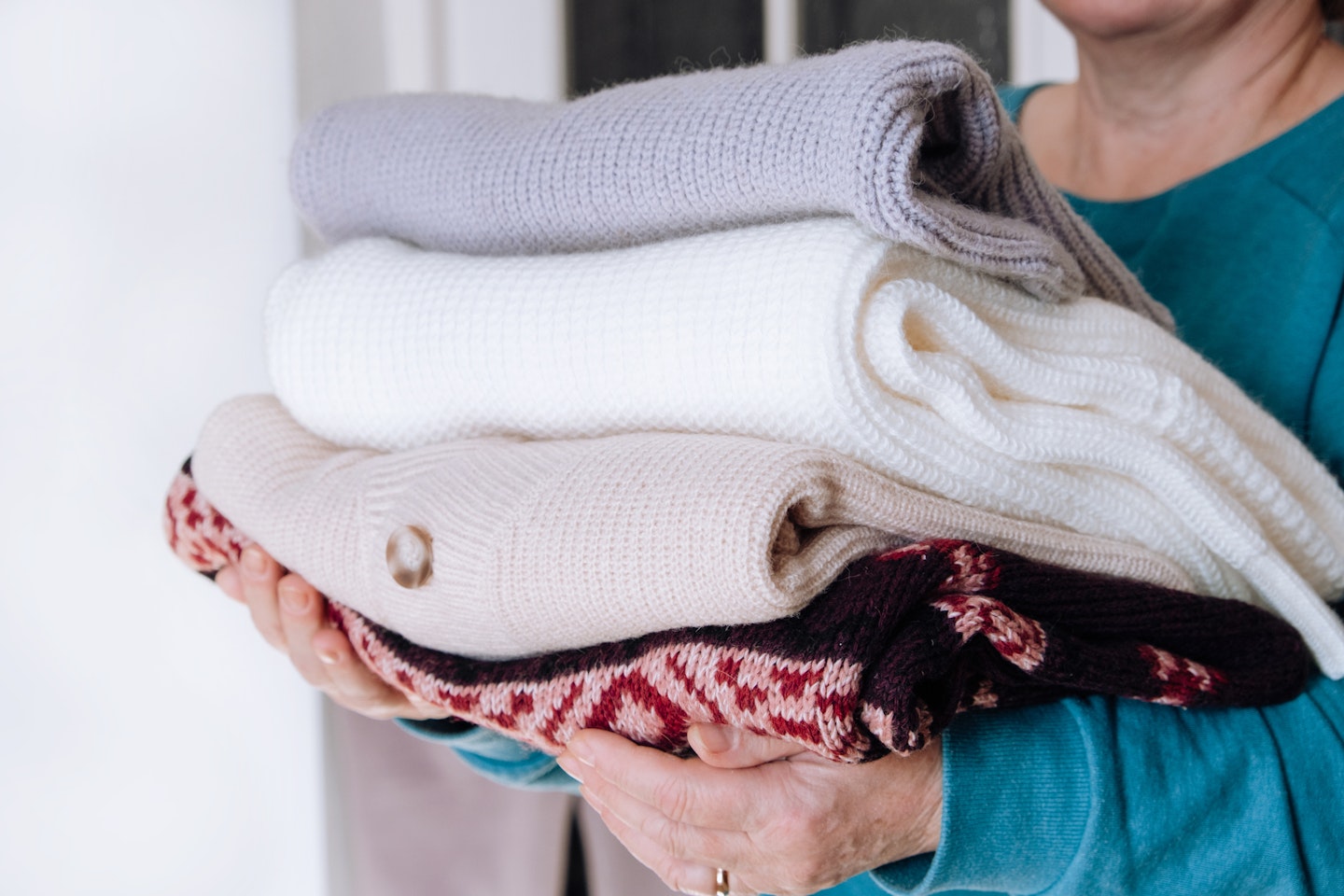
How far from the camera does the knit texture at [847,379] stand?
356 mm

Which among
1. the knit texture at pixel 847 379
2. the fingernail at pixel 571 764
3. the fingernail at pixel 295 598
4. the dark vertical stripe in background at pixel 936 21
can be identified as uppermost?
the dark vertical stripe in background at pixel 936 21

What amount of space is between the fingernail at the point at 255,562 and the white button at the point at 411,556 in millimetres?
123

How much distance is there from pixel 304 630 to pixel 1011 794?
302mm

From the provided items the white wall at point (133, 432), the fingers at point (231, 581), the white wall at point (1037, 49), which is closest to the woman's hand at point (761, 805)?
the fingers at point (231, 581)

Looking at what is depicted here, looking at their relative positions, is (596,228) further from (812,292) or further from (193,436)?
(193,436)

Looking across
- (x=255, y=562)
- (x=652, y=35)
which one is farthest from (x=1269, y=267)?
(x=652, y=35)

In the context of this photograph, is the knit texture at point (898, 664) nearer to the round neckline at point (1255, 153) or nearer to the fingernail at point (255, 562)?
the fingernail at point (255, 562)

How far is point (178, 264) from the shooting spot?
2.59ft

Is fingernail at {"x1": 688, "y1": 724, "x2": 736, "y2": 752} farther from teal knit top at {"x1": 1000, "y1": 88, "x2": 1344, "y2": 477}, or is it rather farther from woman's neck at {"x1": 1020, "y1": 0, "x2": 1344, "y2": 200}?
woman's neck at {"x1": 1020, "y1": 0, "x2": 1344, "y2": 200}

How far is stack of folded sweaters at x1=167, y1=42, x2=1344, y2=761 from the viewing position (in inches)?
13.6

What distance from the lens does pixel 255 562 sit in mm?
502

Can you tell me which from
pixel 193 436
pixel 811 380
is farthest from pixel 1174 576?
pixel 193 436

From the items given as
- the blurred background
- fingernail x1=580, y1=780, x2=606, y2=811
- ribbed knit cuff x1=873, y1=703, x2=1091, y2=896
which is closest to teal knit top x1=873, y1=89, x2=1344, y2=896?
ribbed knit cuff x1=873, y1=703, x2=1091, y2=896

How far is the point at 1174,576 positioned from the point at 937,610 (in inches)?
5.2
